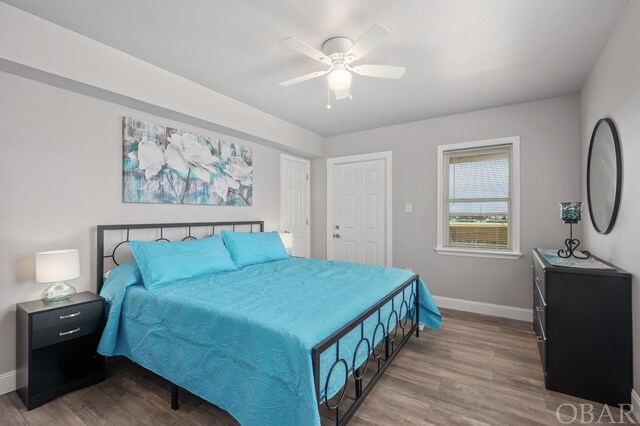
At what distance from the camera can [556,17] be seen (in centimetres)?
196

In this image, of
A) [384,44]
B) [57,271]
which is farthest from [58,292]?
[384,44]

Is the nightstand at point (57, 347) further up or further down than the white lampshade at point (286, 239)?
further down

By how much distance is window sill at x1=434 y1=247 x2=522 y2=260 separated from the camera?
3508 millimetres

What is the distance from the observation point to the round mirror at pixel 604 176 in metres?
2.08

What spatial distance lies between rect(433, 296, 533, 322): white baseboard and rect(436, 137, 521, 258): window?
62 cm

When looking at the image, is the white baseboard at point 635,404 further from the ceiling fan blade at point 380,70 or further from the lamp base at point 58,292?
the lamp base at point 58,292

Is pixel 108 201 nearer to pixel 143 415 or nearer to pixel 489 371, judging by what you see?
pixel 143 415

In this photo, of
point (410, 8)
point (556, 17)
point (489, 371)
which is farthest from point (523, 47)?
point (489, 371)

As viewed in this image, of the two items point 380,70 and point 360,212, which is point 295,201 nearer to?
point 360,212

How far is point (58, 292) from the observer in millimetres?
2129

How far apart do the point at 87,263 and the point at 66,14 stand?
181 centimetres

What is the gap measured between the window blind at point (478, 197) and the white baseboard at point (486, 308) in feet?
2.32

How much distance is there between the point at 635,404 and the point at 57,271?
378 cm

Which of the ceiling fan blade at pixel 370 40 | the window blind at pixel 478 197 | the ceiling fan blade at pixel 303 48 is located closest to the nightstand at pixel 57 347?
the ceiling fan blade at pixel 303 48
